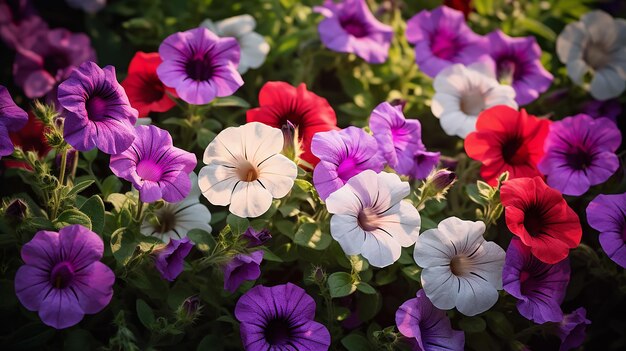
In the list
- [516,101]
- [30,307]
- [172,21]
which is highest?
[172,21]

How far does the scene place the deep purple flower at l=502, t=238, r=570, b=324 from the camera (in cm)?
109

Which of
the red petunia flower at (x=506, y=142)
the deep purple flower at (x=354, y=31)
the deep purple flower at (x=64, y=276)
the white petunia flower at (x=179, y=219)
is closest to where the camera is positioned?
the deep purple flower at (x=64, y=276)

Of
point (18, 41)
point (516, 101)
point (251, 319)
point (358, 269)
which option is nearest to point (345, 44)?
point (516, 101)

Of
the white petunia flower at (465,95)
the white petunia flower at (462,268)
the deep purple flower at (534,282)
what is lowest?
the deep purple flower at (534,282)

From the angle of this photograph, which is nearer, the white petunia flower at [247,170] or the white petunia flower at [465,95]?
the white petunia flower at [247,170]

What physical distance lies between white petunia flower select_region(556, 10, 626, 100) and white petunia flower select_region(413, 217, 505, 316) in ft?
2.31

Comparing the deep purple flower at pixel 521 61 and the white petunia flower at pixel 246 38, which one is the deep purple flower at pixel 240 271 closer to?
the white petunia flower at pixel 246 38

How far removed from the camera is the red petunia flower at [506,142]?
128cm

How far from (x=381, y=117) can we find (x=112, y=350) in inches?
24.8

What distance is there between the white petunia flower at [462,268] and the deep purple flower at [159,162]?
0.42 meters

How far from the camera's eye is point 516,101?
1.51 m

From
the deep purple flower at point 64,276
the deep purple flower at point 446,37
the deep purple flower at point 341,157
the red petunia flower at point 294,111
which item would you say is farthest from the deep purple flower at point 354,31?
the deep purple flower at point 64,276

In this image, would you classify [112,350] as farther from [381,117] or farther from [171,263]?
[381,117]

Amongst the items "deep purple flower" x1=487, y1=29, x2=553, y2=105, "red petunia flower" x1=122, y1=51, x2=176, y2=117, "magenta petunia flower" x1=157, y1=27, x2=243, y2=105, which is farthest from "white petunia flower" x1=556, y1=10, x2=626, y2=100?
"red petunia flower" x1=122, y1=51, x2=176, y2=117
